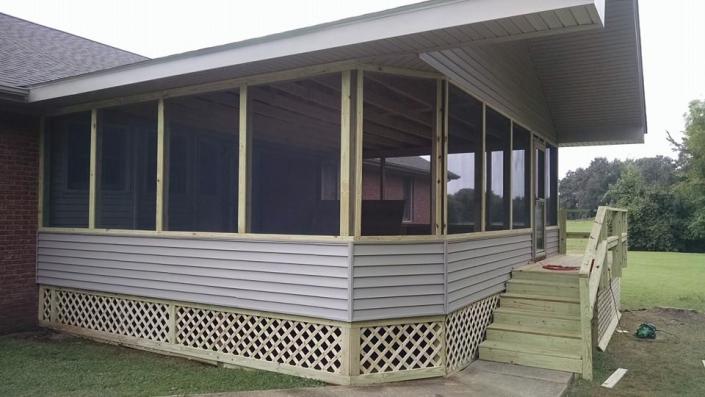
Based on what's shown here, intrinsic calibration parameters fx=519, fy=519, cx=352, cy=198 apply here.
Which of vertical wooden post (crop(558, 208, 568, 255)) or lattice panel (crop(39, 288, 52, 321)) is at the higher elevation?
vertical wooden post (crop(558, 208, 568, 255))

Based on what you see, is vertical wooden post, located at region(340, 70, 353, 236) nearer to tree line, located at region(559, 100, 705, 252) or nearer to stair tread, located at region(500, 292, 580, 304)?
stair tread, located at region(500, 292, 580, 304)

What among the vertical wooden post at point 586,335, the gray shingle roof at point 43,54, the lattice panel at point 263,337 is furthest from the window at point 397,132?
the gray shingle roof at point 43,54

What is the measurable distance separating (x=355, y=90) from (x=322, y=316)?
80.2 inches

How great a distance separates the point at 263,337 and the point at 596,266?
3753 mm

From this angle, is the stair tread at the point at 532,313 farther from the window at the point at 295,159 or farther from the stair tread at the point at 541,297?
the window at the point at 295,159

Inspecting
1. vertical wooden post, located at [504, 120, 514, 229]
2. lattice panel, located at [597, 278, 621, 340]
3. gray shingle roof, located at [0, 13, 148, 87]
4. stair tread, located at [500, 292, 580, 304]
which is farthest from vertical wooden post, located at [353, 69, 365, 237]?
gray shingle roof, located at [0, 13, 148, 87]

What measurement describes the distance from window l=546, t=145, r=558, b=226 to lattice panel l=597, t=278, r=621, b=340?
155cm

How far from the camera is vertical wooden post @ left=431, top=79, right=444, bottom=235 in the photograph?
4957 mm

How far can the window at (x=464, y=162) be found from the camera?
5.36 meters

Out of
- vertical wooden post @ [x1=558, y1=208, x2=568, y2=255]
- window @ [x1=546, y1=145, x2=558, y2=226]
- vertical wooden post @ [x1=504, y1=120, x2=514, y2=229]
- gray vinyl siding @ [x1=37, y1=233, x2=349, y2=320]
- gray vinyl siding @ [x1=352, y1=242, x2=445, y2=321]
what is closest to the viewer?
gray vinyl siding @ [x1=352, y1=242, x2=445, y2=321]

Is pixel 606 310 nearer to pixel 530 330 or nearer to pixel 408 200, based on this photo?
pixel 530 330

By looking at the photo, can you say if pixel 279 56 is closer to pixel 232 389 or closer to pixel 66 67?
pixel 232 389

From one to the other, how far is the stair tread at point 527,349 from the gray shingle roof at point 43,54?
6.12 metres

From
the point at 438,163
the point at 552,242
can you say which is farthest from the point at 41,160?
the point at 552,242
